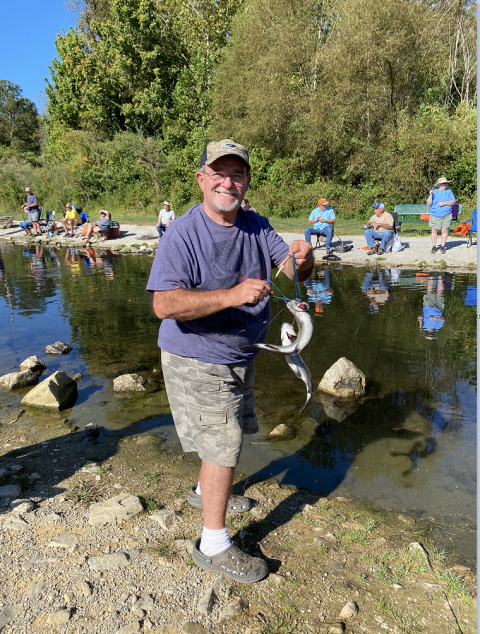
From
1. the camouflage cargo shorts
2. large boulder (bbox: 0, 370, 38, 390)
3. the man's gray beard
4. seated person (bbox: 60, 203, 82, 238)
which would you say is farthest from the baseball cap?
seated person (bbox: 60, 203, 82, 238)

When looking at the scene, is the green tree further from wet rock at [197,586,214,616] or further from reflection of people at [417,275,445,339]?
wet rock at [197,586,214,616]

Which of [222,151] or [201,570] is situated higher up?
[222,151]

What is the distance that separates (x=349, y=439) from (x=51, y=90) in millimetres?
43533

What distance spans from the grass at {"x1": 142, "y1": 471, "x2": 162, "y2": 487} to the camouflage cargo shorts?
3.56 ft

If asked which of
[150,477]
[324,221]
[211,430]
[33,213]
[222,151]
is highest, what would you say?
[33,213]

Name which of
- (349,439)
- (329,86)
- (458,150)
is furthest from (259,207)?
(349,439)

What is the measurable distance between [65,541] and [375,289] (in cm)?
952

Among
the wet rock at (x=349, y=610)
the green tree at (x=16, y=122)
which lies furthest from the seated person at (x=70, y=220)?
the green tree at (x=16, y=122)

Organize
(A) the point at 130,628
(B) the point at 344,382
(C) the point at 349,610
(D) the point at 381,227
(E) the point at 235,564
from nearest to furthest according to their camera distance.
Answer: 1. (A) the point at 130,628
2. (C) the point at 349,610
3. (E) the point at 235,564
4. (B) the point at 344,382
5. (D) the point at 381,227

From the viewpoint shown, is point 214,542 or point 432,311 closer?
point 214,542

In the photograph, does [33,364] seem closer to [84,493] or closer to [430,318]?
[84,493]

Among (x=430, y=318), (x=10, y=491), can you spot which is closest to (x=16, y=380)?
(x=10, y=491)

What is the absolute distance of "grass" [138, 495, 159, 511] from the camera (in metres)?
3.47

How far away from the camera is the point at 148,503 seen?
3.51 meters
